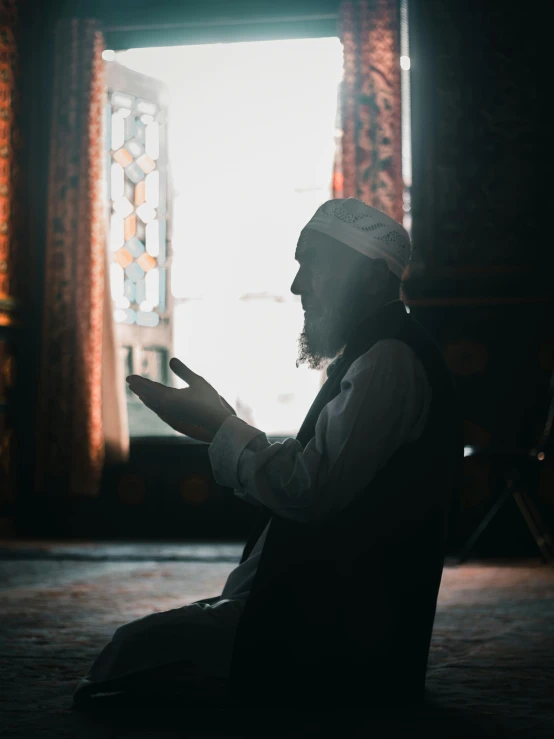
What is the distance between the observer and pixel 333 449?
5.53 feet

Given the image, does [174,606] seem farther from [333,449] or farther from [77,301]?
[77,301]

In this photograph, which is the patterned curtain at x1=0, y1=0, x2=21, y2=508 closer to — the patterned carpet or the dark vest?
the patterned carpet

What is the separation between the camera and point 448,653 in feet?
8.62

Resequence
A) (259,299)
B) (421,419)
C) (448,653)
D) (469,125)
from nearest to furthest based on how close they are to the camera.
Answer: (421,419) → (448,653) → (469,125) → (259,299)

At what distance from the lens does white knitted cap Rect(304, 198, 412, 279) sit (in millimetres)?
1850

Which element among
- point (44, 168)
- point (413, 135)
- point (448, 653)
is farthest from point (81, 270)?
point (448, 653)

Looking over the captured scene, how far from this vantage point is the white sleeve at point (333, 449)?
1.67 metres

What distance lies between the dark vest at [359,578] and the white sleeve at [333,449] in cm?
7

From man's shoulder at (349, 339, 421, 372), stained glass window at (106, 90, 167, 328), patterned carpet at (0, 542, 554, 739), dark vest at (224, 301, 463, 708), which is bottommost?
patterned carpet at (0, 542, 554, 739)

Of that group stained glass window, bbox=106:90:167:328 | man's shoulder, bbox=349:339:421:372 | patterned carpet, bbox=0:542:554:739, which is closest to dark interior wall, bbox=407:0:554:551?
patterned carpet, bbox=0:542:554:739

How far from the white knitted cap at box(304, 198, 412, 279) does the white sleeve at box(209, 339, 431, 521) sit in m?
0.21

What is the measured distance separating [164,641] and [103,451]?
405 centimetres

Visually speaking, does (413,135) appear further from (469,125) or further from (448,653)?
(448,653)

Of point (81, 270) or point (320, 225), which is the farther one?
point (81, 270)
